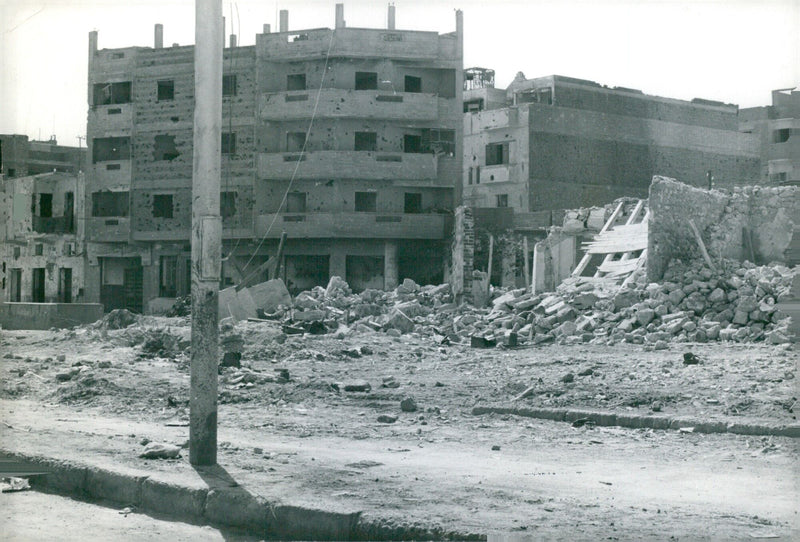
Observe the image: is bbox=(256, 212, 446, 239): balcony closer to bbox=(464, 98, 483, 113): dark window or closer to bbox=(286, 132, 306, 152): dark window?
bbox=(286, 132, 306, 152): dark window

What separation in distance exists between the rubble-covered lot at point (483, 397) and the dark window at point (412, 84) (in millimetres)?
20283

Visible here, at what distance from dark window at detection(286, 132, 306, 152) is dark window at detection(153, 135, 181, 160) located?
5.67 metres

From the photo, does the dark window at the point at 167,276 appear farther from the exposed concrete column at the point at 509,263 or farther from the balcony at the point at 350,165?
the exposed concrete column at the point at 509,263

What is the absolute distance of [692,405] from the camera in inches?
468

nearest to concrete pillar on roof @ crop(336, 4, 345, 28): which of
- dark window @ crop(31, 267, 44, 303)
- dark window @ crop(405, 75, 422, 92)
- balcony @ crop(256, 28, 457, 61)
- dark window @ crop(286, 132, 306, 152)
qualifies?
balcony @ crop(256, 28, 457, 61)

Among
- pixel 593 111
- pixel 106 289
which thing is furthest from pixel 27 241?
pixel 593 111

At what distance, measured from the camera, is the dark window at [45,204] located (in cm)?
5509

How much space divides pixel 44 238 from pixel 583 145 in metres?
29.7

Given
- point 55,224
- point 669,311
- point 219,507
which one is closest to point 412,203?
point 55,224

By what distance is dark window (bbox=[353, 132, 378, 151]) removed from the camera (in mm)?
46719

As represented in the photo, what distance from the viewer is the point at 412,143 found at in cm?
4744

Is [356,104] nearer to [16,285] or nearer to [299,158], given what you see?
[299,158]

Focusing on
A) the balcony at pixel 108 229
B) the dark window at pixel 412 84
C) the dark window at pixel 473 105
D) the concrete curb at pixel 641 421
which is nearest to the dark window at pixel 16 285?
the balcony at pixel 108 229

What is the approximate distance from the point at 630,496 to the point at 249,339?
55.0ft
